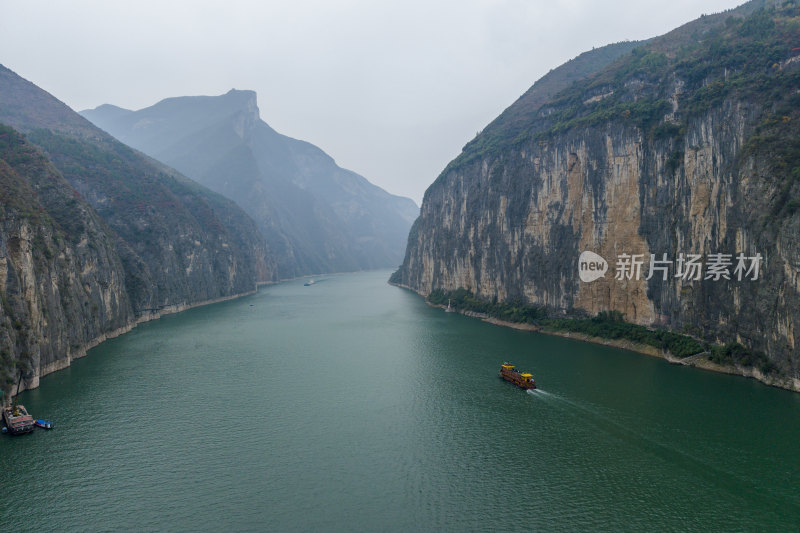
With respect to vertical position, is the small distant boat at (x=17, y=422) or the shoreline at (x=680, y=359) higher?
the shoreline at (x=680, y=359)

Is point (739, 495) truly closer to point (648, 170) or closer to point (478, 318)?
point (648, 170)

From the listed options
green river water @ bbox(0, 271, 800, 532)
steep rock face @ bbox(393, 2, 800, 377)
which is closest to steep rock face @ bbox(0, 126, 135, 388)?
green river water @ bbox(0, 271, 800, 532)

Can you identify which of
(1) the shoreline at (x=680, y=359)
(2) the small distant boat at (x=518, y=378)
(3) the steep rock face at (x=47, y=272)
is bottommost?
(2) the small distant boat at (x=518, y=378)

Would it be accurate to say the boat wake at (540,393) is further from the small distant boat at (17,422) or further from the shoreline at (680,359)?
the small distant boat at (17,422)

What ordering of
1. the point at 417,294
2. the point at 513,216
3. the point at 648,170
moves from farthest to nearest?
the point at 417,294 → the point at 513,216 → the point at 648,170

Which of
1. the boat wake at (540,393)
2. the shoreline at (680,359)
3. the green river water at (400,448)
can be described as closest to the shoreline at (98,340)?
the green river water at (400,448)

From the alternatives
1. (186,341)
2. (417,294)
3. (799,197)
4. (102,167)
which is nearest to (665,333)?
(799,197)
